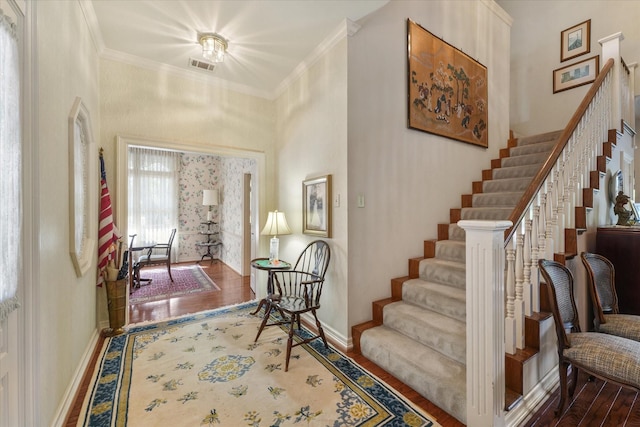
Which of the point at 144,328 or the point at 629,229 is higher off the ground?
the point at 629,229

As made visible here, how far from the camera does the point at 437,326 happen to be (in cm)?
216

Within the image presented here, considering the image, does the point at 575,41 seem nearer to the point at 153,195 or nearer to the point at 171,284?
the point at 171,284

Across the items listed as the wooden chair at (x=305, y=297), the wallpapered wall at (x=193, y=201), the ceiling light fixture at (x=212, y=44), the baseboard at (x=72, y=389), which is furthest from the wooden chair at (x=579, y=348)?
the wallpapered wall at (x=193, y=201)

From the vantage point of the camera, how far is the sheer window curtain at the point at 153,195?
6.00m

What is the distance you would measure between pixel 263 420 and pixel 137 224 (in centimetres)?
584

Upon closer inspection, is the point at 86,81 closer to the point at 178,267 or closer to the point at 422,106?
the point at 422,106

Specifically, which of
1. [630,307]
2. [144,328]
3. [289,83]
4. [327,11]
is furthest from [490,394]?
[289,83]

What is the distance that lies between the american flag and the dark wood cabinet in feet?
16.0

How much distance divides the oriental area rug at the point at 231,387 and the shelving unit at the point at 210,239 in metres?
3.92

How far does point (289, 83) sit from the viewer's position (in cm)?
354

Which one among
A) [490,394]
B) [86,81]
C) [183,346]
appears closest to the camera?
[490,394]

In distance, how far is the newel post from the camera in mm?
1441

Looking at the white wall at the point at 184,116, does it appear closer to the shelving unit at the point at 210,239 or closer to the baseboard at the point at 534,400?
the baseboard at the point at 534,400

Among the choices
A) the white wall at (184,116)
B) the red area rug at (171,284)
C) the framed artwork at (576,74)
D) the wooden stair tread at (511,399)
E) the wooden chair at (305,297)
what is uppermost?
the framed artwork at (576,74)
